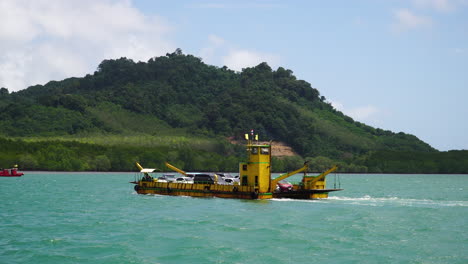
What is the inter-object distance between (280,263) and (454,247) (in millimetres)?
14369

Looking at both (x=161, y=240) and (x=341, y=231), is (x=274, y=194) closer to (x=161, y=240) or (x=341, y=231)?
(x=341, y=231)

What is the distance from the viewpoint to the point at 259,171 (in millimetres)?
81188

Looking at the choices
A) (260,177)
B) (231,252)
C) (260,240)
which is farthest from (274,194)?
(231,252)

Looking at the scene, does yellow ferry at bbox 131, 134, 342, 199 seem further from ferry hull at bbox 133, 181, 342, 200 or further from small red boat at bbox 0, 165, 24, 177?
small red boat at bbox 0, 165, 24, 177

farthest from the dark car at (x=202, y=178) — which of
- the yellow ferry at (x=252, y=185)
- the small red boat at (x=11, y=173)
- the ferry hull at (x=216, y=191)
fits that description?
the small red boat at (x=11, y=173)

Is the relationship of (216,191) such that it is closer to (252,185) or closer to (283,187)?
(252,185)

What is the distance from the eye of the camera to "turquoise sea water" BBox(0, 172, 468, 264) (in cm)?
4244

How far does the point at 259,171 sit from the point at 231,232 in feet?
96.2

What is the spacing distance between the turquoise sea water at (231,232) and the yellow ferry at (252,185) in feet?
12.0

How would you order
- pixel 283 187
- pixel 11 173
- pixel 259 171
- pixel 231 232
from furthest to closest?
pixel 11 173 < pixel 283 187 < pixel 259 171 < pixel 231 232

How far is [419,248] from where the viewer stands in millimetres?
46219

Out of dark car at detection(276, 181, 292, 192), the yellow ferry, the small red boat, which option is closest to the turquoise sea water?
the yellow ferry

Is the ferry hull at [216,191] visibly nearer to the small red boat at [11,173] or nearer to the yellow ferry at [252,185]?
the yellow ferry at [252,185]

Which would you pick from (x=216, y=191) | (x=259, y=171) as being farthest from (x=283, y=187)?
(x=216, y=191)
